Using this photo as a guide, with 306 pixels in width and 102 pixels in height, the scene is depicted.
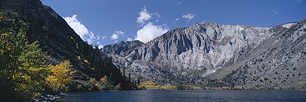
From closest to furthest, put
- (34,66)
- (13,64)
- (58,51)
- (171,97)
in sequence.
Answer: (13,64) → (34,66) → (171,97) → (58,51)

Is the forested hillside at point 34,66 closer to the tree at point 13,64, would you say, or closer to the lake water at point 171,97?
the tree at point 13,64

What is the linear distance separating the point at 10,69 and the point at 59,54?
121353 mm

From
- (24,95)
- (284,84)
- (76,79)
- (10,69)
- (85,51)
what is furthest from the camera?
(284,84)

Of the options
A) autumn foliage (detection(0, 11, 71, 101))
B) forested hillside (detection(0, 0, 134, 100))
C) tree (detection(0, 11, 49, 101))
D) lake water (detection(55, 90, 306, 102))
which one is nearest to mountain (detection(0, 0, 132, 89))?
forested hillside (detection(0, 0, 134, 100))

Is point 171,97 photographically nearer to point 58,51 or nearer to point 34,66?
point 34,66

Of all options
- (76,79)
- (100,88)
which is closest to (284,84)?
(100,88)

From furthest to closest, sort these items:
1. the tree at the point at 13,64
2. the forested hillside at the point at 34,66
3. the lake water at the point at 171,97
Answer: the lake water at the point at 171,97 < the forested hillside at the point at 34,66 < the tree at the point at 13,64

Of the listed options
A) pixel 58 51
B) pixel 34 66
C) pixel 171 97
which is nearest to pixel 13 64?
pixel 34 66

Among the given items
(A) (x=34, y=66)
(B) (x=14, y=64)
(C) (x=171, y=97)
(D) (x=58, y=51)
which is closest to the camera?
(B) (x=14, y=64)

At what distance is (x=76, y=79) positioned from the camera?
10312 centimetres

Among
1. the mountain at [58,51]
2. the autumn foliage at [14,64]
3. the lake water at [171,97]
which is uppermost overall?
the mountain at [58,51]

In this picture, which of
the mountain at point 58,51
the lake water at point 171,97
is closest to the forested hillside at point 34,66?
the mountain at point 58,51

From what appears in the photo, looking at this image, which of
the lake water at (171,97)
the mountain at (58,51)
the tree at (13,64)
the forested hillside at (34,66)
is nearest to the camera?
the tree at (13,64)

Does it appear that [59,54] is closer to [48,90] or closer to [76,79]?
[76,79]
